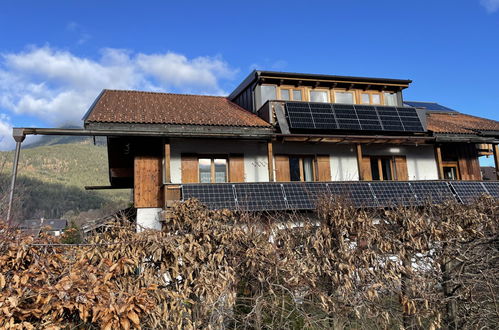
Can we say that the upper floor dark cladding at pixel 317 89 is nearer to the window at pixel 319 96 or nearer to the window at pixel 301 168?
the window at pixel 319 96

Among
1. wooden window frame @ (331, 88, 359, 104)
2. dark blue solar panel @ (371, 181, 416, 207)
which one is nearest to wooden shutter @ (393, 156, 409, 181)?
dark blue solar panel @ (371, 181, 416, 207)

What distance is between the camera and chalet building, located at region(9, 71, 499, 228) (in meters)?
13.9

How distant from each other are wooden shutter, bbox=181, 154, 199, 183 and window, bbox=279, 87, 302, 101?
17.5ft

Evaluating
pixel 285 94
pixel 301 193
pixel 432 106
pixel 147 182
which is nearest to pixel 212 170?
pixel 147 182

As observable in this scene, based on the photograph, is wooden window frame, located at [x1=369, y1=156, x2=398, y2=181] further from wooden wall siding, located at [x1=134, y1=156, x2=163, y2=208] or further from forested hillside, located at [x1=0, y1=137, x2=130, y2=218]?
forested hillside, located at [x1=0, y1=137, x2=130, y2=218]

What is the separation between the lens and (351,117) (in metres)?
17.1

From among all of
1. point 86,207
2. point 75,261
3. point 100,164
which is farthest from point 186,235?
point 100,164

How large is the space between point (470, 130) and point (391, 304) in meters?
16.0

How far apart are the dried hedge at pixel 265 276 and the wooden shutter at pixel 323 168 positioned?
409 inches

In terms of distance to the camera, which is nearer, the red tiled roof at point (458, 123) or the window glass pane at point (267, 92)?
the window glass pane at point (267, 92)

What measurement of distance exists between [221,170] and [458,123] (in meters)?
13.3

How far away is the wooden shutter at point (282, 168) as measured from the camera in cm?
1630

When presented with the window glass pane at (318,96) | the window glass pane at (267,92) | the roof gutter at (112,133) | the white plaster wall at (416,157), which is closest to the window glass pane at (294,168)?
the roof gutter at (112,133)

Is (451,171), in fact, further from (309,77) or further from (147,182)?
(147,182)
